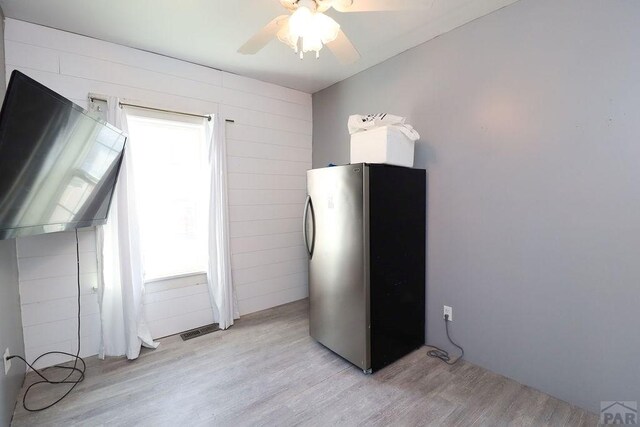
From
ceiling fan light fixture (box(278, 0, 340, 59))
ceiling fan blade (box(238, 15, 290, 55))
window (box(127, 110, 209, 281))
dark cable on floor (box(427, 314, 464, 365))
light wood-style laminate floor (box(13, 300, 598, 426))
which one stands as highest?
ceiling fan blade (box(238, 15, 290, 55))

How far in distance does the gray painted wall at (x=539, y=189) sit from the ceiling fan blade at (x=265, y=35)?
1.45m

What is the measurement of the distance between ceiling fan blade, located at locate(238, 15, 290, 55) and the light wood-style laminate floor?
2201 millimetres

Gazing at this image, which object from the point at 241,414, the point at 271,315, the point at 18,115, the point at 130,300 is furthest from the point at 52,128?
the point at 271,315

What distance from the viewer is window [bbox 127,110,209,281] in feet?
8.48

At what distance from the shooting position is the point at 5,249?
1806 millimetres

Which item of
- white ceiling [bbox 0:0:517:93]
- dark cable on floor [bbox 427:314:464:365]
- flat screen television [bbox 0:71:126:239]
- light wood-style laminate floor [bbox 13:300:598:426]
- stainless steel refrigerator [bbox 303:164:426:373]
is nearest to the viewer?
flat screen television [bbox 0:71:126:239]

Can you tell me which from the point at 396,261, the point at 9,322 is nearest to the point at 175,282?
the point at 9,322

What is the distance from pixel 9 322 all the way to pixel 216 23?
2419mm

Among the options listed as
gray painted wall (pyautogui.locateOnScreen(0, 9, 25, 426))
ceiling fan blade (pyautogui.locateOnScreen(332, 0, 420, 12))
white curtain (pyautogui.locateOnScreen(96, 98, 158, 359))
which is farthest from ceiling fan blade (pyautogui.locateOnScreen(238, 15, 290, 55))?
gray painted wall (pyautogui.locateOnScreen(0, 9, 25, 426))

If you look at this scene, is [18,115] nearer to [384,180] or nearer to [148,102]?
[148,102]

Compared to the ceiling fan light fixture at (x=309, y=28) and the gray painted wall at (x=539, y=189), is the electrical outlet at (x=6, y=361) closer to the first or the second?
the ceiling fan light fixture at (x=309, y=28)

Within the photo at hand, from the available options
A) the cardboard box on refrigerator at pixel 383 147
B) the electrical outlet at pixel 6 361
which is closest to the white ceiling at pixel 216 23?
the cardboard box on refrigerator at pixel 383 147

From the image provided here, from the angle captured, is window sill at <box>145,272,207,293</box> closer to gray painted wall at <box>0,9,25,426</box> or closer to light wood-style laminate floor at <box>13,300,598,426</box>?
light wood-style laminate floor at <box>13,300,598,426</box>

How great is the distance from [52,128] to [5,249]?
1109 mm
